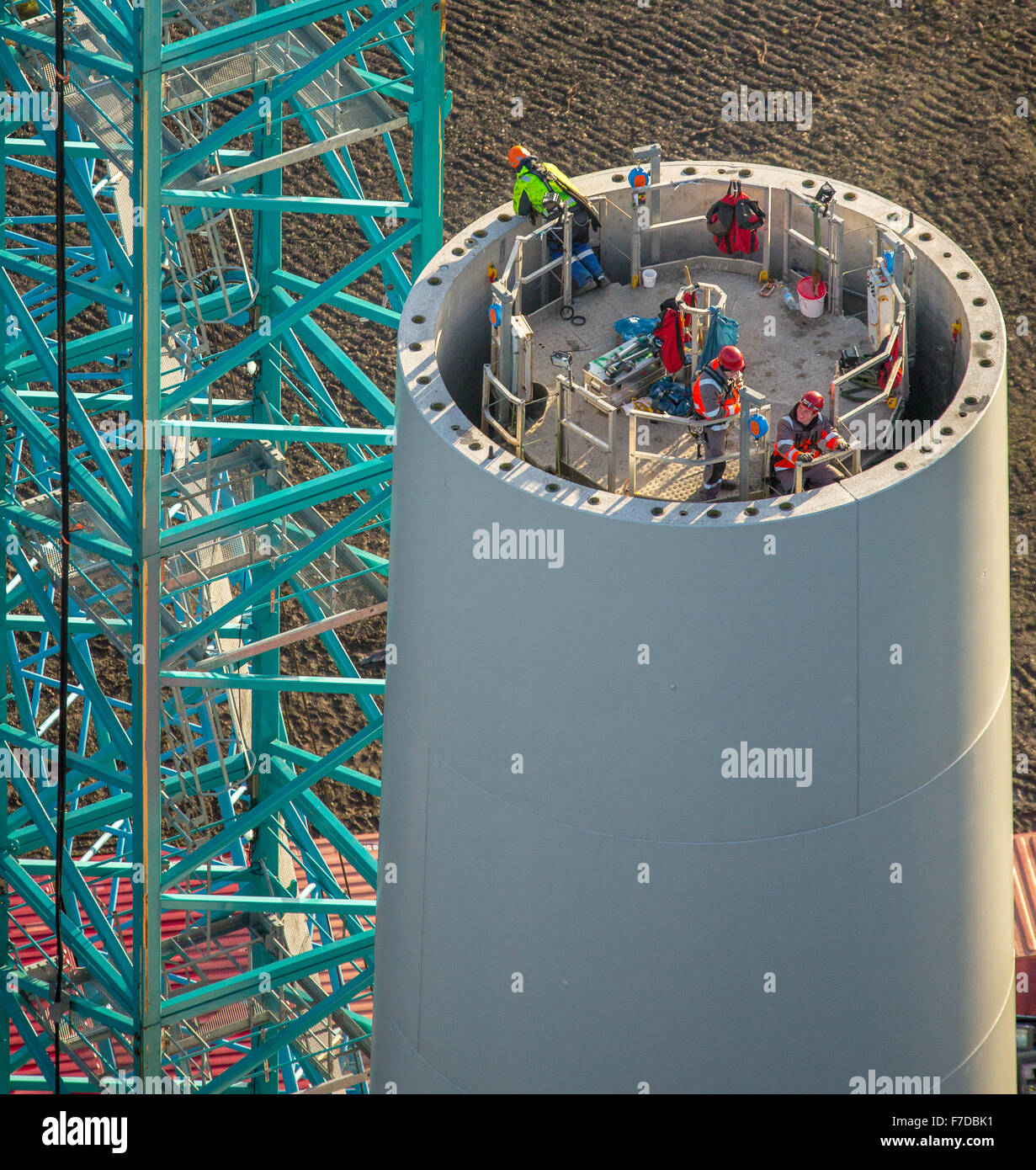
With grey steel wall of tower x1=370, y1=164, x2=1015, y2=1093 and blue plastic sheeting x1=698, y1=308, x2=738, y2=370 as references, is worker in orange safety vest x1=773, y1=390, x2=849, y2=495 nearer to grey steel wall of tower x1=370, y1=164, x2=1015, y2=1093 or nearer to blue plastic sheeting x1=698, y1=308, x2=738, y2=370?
grey steel wall of tower x1=370, y1=164, x2=1015, y2=1093

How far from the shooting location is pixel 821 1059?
2186cm

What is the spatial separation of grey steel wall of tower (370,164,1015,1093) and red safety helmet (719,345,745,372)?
220 centimetres

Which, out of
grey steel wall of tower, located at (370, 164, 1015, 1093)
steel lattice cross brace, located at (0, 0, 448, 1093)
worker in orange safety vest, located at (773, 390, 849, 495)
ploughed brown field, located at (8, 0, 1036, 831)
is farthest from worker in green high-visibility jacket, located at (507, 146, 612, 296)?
ploughed brown field, located at (8, 0, 1036, 831)

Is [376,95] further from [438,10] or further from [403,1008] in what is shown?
[403,1008]

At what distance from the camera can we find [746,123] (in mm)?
62344

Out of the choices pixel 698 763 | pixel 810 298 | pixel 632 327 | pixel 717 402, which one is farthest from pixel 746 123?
pixel 698 763

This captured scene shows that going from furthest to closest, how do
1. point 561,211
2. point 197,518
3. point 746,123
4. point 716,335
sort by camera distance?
point 746,123 < point 197,518 < point 561,211 < point 716,335

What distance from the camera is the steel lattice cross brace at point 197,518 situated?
93.8 feet

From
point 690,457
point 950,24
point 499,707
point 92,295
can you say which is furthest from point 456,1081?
point 950,24

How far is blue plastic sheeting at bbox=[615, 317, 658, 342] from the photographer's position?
77.6ft

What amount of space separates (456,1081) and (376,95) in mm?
Answer: 14274

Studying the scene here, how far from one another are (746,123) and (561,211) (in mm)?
39851

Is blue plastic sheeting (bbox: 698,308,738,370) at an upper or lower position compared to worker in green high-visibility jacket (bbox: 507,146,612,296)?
lower

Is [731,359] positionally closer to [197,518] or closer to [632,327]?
[632,327]
